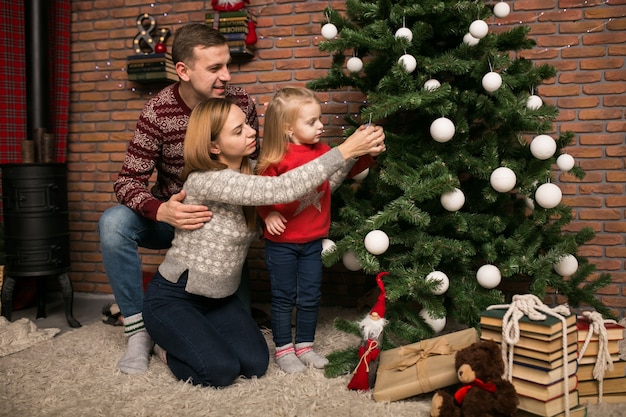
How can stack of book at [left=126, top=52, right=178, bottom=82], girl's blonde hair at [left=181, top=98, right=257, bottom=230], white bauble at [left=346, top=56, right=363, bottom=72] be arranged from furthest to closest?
stack of book at [left=126, top=52, right=178, bottom=82] → white bauble at [left=346, top=56, right=363, bottom=72] → girl's blonde hair at [left=181, top=98, right=257, bottom=230]

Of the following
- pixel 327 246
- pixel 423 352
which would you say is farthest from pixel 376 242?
pixel 423 352

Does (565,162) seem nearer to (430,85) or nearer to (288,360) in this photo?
(430,85)

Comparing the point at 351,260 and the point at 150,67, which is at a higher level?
the point at 150,67

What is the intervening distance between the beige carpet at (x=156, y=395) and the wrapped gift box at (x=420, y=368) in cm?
5

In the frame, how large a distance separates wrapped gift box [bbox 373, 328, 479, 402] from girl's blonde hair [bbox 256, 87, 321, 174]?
35.9 inches

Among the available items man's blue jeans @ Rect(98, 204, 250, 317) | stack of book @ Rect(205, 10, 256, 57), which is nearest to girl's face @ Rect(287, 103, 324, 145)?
man's blue jeans @ Rect(98, 204, 250, 317)

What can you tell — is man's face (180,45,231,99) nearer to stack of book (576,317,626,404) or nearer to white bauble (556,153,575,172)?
white bauble (556,153,575,172)

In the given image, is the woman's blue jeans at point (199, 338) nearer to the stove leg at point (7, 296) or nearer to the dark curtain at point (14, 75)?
the stove leg at point (7, 296)

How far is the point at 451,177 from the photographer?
2039 mm

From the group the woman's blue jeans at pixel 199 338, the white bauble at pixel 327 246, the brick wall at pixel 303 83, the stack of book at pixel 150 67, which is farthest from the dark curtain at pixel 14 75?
the white bauble at pixel 327 246

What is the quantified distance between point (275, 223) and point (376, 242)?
414mm

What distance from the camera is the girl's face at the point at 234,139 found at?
204 centimetres

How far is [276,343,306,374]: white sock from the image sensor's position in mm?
2080

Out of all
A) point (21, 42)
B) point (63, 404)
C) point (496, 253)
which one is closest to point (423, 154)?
point (496, 253)
